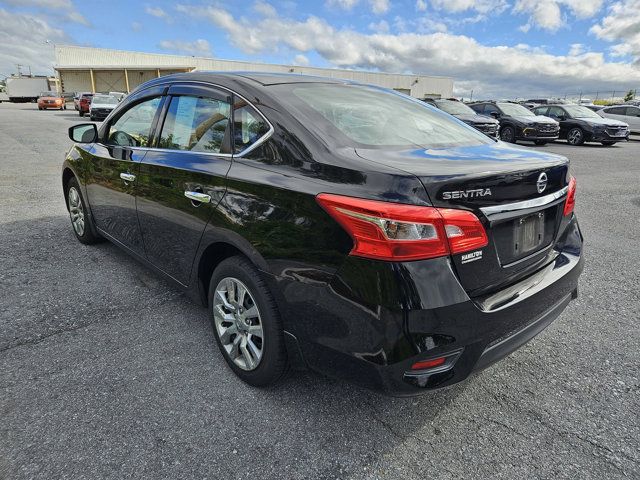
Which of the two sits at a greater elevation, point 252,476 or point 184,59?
point 184,59

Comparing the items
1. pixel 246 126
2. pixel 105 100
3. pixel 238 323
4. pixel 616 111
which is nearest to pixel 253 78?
pixel 246 126

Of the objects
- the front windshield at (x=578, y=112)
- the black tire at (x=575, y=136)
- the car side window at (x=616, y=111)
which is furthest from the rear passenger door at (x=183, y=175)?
the car side window at (x=616, y=111)

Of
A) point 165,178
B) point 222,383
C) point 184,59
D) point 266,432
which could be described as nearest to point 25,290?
point 165,178

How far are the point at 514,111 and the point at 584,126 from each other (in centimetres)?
274

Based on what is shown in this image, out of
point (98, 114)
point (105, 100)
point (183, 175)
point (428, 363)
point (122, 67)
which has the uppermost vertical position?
point (122, 67)

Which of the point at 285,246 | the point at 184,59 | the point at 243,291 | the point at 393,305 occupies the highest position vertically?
the point at 184,59

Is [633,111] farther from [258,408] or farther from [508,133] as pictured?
[258,408]

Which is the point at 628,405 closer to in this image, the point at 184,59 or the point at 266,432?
the point at 266,432

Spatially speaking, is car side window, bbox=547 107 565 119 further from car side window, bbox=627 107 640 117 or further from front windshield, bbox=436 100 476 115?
car side window, bbox=627 107 640 117

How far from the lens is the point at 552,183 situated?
2.16 meters

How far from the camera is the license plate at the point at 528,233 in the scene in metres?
1.99

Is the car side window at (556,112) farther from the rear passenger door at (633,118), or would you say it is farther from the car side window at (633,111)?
the car side window at (633,111)

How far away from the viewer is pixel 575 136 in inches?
707

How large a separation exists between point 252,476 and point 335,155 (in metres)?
1.45
